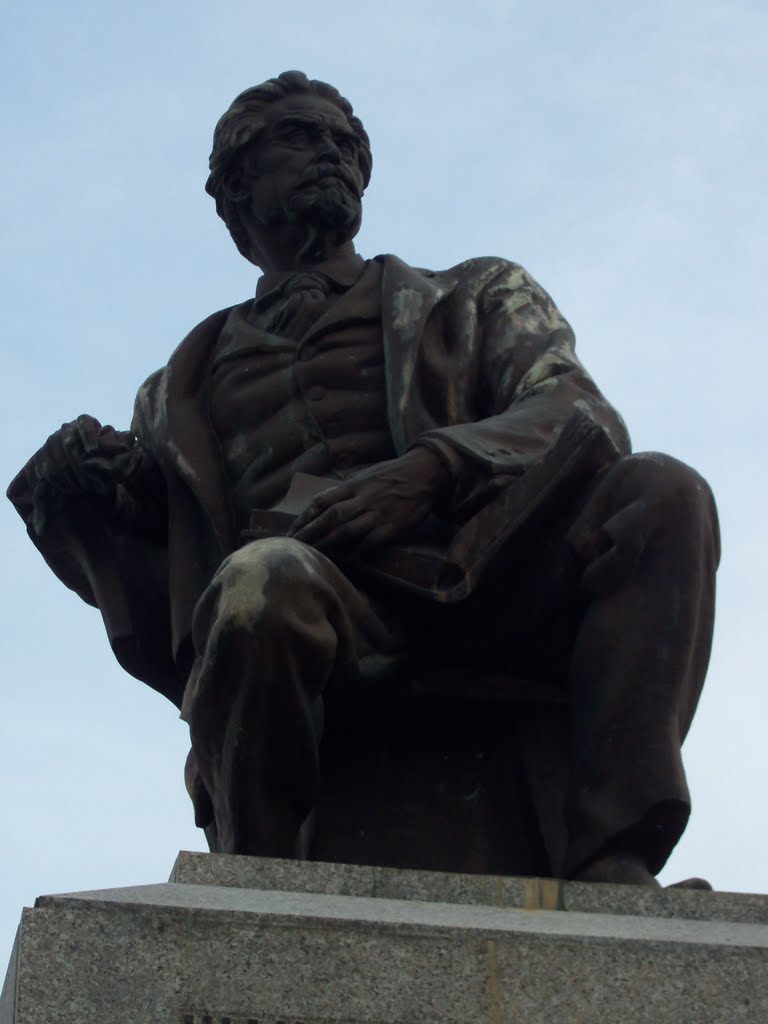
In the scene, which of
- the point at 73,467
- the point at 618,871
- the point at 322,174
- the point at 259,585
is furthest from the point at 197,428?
the point at 618,871

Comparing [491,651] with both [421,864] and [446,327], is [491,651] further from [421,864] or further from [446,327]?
[446,327]

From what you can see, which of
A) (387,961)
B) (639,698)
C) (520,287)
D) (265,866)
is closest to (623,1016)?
(387,961)

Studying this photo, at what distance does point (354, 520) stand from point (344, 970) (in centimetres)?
182

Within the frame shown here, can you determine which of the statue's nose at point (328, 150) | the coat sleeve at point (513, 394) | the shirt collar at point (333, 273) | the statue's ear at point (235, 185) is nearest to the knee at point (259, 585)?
the coat sleeve at point (513, 394)

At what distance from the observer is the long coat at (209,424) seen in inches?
266

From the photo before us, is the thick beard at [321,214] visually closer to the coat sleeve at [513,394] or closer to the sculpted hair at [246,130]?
the sculpted hair at [246,130]

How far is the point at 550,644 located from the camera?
627 centimetres

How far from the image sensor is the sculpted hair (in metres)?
7.63

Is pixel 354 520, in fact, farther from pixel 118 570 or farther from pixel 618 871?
pixel 618 871

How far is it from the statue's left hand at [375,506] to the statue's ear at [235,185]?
175cm

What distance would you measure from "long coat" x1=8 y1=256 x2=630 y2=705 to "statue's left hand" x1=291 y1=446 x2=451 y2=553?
0.92 feet

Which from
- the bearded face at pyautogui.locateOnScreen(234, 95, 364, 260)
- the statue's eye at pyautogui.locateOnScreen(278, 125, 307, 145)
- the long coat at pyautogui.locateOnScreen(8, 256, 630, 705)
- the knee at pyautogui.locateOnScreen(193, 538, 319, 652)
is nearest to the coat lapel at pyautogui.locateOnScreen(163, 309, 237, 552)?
the long coat at pyautogui.locateOnScreen(8, 256, 630, 705)

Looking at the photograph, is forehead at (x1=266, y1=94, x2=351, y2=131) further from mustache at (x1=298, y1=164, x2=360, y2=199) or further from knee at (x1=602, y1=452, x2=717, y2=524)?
knee at (x1=602, y1=452, x2=717, y2=524)

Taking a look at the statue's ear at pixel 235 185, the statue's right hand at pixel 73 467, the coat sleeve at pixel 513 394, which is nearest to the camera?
the coat sleeve at pixel 513 394
